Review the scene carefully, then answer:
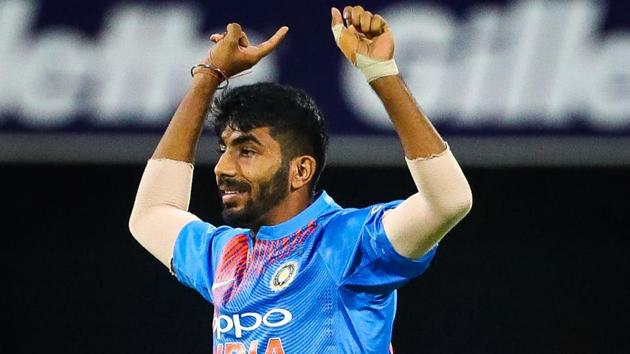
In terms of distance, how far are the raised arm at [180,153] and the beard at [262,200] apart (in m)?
0.41

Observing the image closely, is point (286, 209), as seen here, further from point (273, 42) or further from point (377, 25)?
point (377, 25)

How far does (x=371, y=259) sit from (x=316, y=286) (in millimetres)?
171

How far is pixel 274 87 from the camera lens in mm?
3510

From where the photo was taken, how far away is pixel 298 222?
3426mm

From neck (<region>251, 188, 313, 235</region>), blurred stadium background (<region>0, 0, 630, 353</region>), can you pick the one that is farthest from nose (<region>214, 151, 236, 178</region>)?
blurred stadium background (<region>0, 0, 630, 353</region>)

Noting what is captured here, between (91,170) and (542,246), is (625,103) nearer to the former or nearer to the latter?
(542,246)

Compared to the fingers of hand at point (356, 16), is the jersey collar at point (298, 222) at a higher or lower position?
lower

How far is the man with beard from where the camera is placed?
304 cm

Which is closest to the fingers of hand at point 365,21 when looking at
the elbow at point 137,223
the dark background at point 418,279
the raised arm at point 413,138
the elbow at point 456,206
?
the raised arm at point 413,138

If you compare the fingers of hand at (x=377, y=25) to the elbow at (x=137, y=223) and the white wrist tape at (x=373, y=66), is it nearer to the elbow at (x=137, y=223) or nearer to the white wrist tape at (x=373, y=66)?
the white wrist tape at (x=373, y=66)

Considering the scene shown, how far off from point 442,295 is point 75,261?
1.89 metres

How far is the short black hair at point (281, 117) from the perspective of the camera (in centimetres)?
341

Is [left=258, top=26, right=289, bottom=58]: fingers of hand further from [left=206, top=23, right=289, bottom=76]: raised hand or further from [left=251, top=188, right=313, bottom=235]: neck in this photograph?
[left=251, top=188, right=313, bottom=235]: neck

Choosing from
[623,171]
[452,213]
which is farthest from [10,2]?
[452,213]
